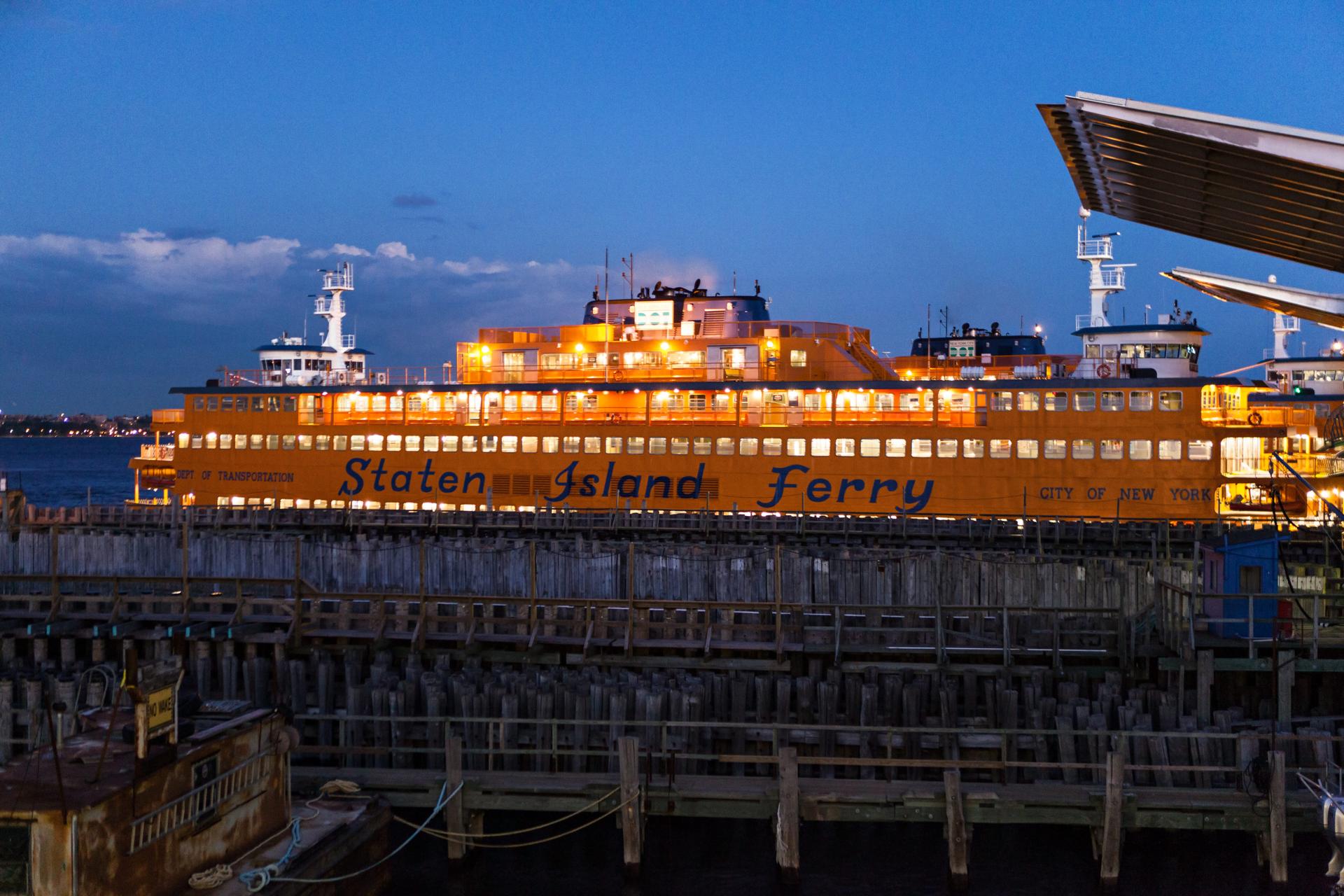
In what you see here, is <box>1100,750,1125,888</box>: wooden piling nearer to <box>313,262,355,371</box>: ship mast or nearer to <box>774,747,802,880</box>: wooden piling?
<box>774,747,802,880</box>: wooden piling

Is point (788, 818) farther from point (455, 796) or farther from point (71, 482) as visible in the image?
point (71, 482)

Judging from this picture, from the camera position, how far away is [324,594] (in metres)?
20.5

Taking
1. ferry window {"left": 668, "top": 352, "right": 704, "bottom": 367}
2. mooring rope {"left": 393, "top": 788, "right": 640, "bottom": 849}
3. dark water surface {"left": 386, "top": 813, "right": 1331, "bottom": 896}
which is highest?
ferry window {"left": 668, "top": 352, "right": 704, "bottom": 367}

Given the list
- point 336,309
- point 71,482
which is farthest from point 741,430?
point 71,482

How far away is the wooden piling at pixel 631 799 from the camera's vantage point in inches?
528

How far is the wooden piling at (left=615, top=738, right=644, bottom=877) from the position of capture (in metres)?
13.4

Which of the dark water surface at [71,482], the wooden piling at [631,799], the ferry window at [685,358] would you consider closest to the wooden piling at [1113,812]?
the wooden piling at [631,799]

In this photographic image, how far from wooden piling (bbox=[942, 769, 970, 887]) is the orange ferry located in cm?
2822

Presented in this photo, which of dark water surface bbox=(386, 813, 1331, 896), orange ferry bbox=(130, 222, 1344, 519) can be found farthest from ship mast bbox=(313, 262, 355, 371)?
dark water surface bbox=(386, 813, 1331, 896)

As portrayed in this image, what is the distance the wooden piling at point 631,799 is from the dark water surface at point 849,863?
0.98 meters

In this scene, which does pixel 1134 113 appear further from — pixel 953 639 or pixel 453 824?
pixel 453 824

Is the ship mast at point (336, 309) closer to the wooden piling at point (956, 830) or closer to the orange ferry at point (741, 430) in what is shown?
the orange ferry at point (741, 430)

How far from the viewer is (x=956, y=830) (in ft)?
43.9

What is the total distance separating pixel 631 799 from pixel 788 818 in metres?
1.93
